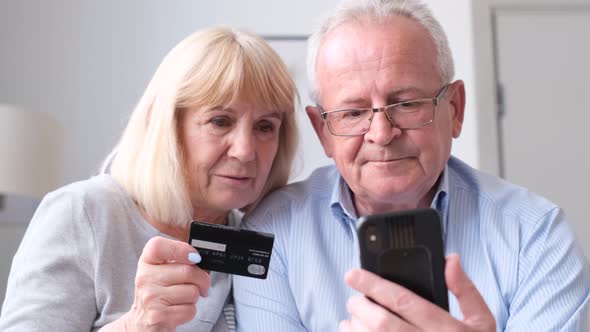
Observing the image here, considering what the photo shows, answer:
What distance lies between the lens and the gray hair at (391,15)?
1.37 meters

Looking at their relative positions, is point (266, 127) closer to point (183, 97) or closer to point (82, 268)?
point (183, 97)

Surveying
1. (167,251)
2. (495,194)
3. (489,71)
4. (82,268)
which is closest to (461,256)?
(495,194)

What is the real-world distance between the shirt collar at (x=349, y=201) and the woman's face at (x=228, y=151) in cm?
16

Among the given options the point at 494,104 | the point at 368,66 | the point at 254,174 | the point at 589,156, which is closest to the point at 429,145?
the point at 368,66

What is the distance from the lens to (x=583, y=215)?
2.74 meters

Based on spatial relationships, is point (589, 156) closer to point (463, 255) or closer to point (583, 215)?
point (583, 215)

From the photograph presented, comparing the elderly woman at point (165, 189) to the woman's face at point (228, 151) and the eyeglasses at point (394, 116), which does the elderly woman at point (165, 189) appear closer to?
the woman's face at point (228, 151)

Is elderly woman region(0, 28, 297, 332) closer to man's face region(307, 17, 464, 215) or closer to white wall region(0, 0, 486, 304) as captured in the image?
man's face region(307, 17, 464, 215)

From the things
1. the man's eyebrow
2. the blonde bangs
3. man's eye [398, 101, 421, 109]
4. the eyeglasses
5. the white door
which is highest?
the blonde bangs

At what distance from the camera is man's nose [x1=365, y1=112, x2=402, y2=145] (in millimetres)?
1274

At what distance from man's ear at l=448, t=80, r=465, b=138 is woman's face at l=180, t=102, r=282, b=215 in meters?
0.37

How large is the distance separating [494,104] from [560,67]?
342 millimetres

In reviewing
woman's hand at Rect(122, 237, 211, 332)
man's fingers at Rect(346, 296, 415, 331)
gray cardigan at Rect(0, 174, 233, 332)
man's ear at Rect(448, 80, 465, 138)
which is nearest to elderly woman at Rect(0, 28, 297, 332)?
gray cardigan at Rect(0, 174, 233, 332)

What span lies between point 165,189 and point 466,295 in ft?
2.47
